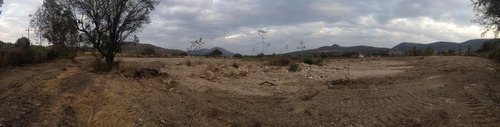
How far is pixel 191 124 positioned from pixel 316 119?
253cm

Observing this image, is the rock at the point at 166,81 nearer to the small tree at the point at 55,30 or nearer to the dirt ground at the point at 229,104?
the dirt ground at the point at 229,104

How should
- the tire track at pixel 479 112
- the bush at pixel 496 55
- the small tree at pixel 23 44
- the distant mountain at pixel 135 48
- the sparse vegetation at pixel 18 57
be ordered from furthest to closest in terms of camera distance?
the bush at pixel 496 55
the small tree at pixel 23 44
the distant mountain at pixel 135 48
the sparse vegetation at pixel 18 57
the tire track at pixel 479 112

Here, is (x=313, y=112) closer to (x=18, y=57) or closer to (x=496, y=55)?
(x=18, y=57)

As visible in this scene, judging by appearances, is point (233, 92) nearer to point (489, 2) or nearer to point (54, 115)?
point (54, 115)

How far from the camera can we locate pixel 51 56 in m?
15.2

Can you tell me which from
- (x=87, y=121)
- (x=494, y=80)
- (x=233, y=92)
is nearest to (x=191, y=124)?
(x=87, y=121)

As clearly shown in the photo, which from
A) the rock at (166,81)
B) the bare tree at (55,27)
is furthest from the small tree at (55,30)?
the rock at (166,81)

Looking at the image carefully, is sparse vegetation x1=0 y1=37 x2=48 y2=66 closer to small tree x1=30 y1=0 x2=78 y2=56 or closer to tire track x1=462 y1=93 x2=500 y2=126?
small tree x1=30 y1=0 x2=78 y2=56

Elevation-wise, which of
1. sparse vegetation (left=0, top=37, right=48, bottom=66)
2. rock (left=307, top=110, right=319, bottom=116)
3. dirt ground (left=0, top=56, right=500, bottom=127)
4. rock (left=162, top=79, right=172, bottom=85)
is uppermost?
sparse vegetation (left=0, top=37, right=48, bottom=66)

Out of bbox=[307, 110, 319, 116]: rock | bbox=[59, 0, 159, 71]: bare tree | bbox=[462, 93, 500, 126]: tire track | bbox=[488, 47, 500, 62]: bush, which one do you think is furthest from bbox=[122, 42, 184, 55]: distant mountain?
bbox=[488, 47, 500, 62]: bush

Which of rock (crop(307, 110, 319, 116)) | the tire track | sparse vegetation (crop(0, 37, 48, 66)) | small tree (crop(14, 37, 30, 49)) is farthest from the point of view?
small tree (crop(14, 37, 30, 49))

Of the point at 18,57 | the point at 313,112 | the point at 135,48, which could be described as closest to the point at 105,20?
the point at 18,57

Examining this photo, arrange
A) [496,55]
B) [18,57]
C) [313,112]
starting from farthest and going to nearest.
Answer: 1. [496,55]
2. [18,57]
3. [313,112]

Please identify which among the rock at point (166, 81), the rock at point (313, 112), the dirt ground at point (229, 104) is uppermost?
the rock at point (166, 81)
